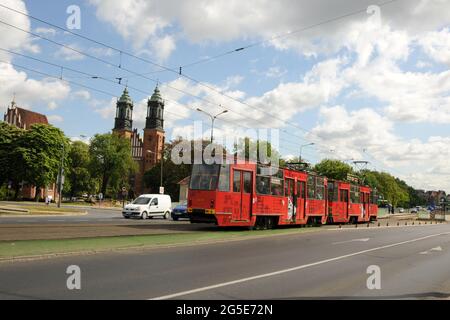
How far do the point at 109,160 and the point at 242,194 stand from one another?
273 ft

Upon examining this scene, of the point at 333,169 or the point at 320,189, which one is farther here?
the point at 333,169


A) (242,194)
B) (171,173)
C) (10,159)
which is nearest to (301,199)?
(242,194)

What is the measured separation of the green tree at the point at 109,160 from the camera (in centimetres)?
10306

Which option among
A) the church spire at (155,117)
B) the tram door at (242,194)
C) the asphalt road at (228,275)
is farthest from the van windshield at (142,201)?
the church spire at (155,117)

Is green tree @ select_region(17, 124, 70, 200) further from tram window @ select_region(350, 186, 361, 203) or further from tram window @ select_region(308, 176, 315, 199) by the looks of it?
tram window @ select_region(308, 176, 315, 199)

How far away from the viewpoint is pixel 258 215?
25156 millimetres

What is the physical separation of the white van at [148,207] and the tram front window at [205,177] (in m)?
13.0

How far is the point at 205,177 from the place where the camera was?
23.3m

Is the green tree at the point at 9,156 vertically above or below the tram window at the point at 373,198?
above

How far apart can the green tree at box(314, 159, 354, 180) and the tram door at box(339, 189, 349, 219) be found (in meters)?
69.4

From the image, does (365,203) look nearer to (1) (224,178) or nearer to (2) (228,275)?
(1) (224,178)

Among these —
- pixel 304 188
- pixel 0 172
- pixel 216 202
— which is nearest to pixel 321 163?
pixel 0 172

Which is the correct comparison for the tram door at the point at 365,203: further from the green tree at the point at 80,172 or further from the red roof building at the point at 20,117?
the red roof building at the point at 20,117
